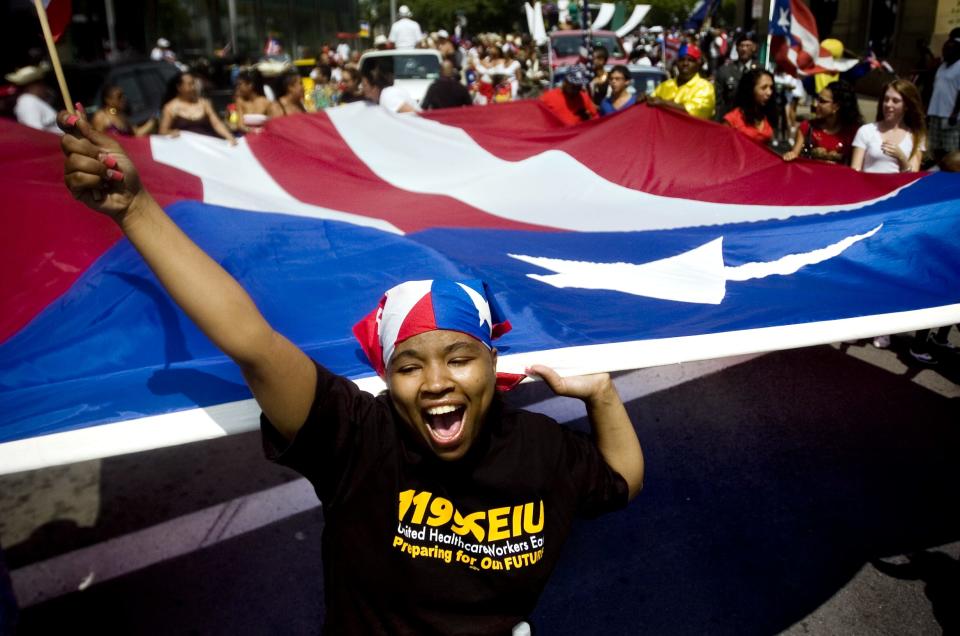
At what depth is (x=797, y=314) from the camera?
7.63ft

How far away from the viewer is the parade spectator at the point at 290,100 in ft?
24.7

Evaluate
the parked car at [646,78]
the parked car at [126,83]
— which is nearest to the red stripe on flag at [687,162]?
the parked car at [126,83]

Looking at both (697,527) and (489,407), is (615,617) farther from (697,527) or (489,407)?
(489,407)

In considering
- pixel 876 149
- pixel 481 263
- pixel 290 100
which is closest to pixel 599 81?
pixel 290 100

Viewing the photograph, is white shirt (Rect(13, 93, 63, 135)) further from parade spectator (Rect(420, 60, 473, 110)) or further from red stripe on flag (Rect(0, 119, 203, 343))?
red stripe on flag (Rect(0, 119, 203, 343))

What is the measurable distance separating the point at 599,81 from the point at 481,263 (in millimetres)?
7711

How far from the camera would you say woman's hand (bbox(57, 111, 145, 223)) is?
1.11m

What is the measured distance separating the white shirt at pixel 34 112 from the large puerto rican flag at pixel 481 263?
11.1 feet

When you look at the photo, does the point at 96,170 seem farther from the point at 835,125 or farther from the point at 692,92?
the point at 692,92

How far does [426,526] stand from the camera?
4.86ft

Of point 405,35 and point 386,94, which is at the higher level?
Result: point 405,35

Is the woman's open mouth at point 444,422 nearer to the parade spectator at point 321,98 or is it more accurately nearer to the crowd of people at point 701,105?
the crowd of people at point 701,105

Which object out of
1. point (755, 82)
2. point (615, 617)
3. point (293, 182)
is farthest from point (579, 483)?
point (755, 82)

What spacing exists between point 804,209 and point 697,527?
1.54 meters
